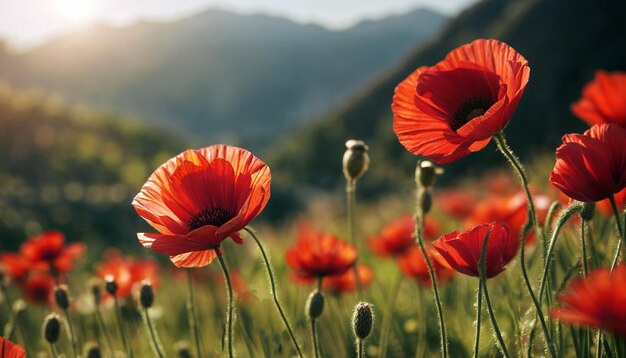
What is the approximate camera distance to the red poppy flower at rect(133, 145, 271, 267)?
1.00 m

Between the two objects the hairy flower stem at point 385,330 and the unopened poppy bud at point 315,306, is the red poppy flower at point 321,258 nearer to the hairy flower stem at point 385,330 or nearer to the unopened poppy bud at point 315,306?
the hairy flower stem at point 385,330

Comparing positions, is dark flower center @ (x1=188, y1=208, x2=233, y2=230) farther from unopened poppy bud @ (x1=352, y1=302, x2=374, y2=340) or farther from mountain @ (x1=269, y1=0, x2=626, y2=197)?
mountain @ (x1=269, y1=0, x2=626, y2=197)

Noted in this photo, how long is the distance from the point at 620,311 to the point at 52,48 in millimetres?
111964

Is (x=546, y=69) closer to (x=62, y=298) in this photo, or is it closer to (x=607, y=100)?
(x=607, y=100)

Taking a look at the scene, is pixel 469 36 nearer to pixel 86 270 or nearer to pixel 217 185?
pixel 86 270

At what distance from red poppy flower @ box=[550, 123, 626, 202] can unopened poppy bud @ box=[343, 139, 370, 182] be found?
508 mm

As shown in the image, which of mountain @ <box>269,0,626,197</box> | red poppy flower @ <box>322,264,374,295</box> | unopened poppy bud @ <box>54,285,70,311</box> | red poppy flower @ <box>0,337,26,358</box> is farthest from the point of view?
mountain @ <box>269,0,626,197</box>

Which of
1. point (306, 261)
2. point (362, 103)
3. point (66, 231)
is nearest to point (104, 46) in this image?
point (362, 103)

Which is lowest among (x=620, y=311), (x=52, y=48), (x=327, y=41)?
(x=620, y=311)

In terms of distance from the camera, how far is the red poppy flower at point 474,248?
2.90 ft

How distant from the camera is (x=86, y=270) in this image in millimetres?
5262

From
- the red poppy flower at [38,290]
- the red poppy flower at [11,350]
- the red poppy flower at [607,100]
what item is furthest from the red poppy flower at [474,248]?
the red poppy flower at [38,290]

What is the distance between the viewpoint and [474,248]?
0.89 metres

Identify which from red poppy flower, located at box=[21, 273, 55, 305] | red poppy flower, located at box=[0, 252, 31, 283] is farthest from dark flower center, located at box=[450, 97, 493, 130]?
red poppy flower, located at box=[0, 252, 31, 283]
